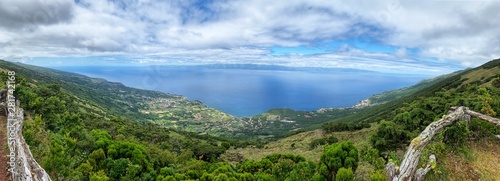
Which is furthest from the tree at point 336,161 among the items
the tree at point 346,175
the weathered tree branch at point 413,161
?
the weathered tree branch at point 413,161

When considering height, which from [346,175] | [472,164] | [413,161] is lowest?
[346,175]

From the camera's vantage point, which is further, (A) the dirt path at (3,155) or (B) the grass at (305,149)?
(B) the grass at (305,149)

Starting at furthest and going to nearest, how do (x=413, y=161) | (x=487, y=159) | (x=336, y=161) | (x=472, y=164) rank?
(x=336, y=161)
(x=487, y=159)
(x=472, y=164)
(x=413, y=161)

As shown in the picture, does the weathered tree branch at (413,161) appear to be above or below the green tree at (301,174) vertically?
above

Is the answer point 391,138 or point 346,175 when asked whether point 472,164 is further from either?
point 391,138

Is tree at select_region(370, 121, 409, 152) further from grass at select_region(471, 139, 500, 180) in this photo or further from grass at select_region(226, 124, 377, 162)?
grass at select_region(226, 124, 377, 162)

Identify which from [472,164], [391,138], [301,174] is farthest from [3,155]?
[391,138]

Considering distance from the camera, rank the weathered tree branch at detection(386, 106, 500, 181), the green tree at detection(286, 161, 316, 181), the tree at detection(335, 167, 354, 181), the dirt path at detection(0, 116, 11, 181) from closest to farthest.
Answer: the weathered tree branch at detection(386, 106, 500, 181)
the dirt path at detection(0, 116, 11, 181)
the tree at detection(335, 167, 354, 181)
the green tree at detection(286, 161, 316, 181)

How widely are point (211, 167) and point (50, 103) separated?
34.0 meters

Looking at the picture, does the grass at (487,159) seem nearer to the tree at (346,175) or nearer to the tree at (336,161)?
the tree at (346,175)

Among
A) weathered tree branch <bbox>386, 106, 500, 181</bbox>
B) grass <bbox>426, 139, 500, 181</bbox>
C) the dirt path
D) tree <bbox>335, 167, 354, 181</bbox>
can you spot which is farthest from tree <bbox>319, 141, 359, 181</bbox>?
the dirt path

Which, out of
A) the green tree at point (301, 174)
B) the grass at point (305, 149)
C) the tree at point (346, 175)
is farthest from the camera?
the grass at point (305, 149)

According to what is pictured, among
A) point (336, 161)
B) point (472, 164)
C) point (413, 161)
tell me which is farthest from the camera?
point (336, 161)

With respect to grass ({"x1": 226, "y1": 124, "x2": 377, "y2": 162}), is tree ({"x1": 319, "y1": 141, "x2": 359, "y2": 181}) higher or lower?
higher
